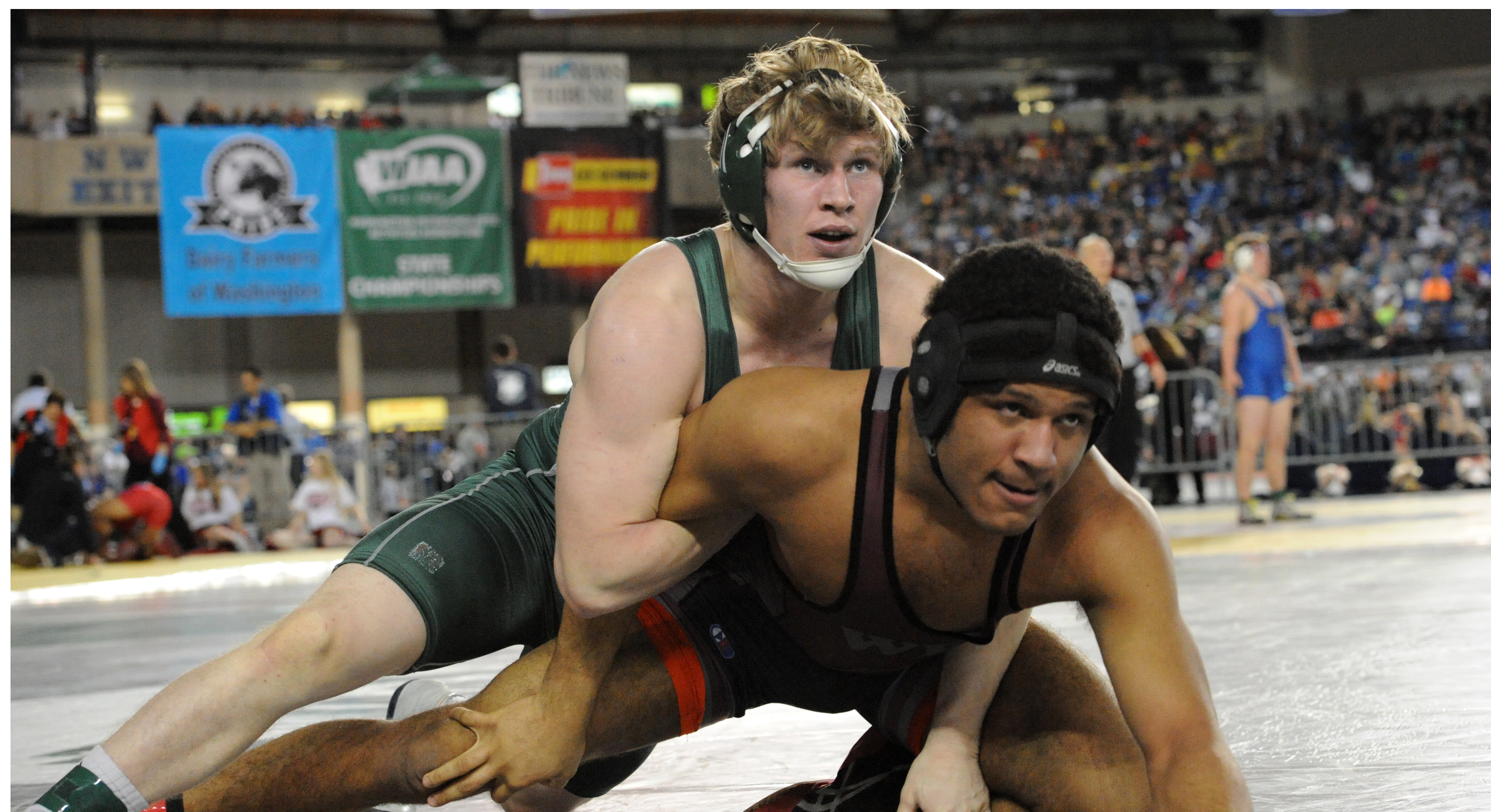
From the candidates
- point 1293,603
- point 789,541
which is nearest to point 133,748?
point 789,541

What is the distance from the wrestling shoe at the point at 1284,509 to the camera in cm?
861

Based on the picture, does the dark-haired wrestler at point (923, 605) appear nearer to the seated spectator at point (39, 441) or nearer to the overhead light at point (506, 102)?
the seated spectator at point (39, 441)

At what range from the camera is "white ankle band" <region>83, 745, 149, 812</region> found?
2.04 metres

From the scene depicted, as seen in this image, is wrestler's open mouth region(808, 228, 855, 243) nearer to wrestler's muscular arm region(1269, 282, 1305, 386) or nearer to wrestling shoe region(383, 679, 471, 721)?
wrestling shoe region(383, 679, 471, 721)

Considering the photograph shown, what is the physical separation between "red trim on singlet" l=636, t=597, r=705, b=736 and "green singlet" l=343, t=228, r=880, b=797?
0.65 ft

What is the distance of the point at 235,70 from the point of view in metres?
24.2

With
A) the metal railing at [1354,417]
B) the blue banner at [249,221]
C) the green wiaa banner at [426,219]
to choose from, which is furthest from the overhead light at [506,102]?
the metal railing at [1354,417]

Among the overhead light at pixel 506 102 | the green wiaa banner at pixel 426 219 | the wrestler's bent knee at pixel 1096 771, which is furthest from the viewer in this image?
the overhead light at pixel 506 102

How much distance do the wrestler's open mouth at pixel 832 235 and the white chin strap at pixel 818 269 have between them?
0.09 ft

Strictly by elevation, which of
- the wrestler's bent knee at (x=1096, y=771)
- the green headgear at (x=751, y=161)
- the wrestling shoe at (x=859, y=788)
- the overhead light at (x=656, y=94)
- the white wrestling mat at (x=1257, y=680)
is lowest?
the white wrestling mat at (x=1257, y=680)

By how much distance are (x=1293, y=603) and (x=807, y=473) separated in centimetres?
356

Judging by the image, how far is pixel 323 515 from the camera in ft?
36.0

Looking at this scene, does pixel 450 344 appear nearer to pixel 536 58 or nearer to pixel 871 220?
pixel 536 58

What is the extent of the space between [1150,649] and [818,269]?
30.1 inches
